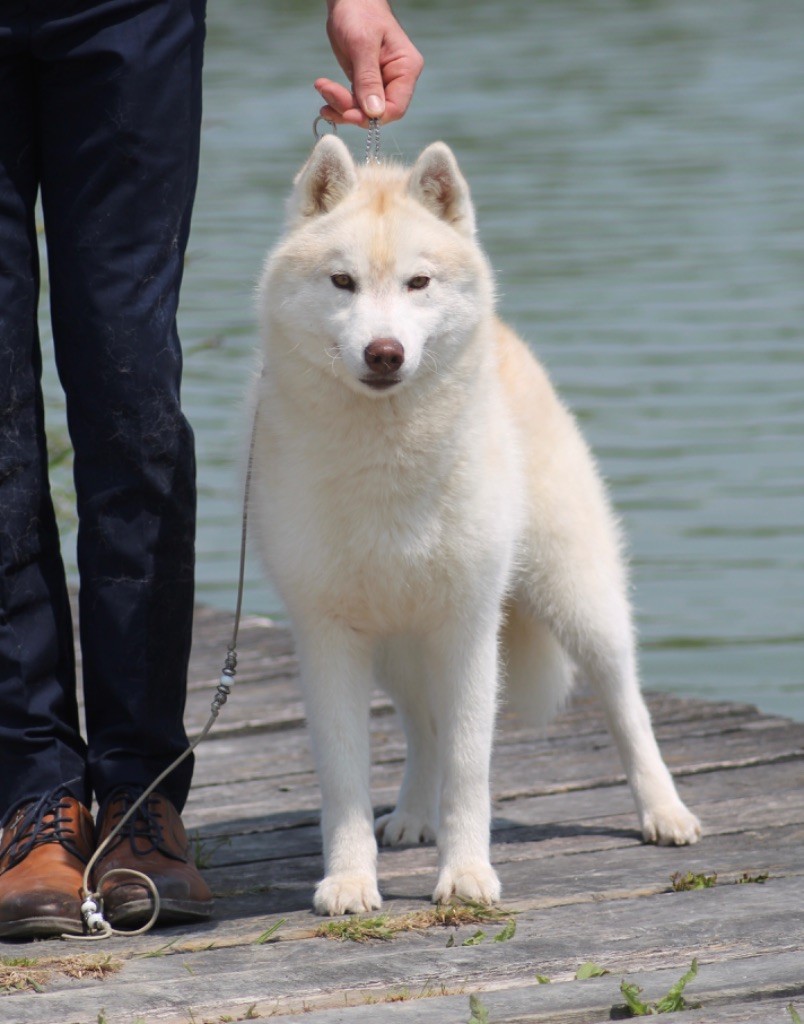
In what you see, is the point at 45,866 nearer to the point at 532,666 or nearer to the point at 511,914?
the point at 511,914

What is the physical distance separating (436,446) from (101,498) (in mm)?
602

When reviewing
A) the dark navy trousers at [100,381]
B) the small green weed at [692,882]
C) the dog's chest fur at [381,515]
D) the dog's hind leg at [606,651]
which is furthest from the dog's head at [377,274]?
the small green weed at [692,882]

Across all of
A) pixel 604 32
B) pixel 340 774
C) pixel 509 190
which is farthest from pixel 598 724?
pixel 604 32

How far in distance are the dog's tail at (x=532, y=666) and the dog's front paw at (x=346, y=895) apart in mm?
866

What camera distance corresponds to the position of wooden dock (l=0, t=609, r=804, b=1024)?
2.50 meters

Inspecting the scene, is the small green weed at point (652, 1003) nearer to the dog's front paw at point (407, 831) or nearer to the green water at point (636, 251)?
the dog's front paw at point (407, 831)

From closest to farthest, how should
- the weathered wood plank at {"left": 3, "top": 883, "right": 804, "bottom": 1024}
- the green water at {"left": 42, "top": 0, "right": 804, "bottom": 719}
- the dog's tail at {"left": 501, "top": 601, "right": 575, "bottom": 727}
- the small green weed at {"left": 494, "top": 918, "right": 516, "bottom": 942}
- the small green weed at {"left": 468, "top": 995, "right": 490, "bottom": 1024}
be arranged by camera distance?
the small green weed at {"left": 468, "top": 995, "right": 490, "bottom": 1024} < the weathered wood plank at {"left": 3, "top": 883, "right": 804, "bottom": 1024} < the small green weed at {"left": 494, "top": 918, "right": 516, "bottom": 942} < the dog's tail at {"left": 501, "top": 601, "right": 575, "bottom": 727} < the green water at {"left": 42, "top": 0, "right": 804, "bottom": 719}

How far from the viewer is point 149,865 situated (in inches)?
118

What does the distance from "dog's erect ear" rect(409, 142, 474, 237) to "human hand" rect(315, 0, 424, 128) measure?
0.10 metres

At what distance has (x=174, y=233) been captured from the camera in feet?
10.0

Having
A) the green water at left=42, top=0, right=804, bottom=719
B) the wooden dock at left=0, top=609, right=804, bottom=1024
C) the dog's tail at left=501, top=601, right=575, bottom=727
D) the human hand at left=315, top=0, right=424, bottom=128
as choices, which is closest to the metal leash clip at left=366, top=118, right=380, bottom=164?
the human hand at left=315, top=0, right=424, bottom=128

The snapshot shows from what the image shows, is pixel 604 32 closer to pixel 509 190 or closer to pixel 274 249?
pixel 509 190

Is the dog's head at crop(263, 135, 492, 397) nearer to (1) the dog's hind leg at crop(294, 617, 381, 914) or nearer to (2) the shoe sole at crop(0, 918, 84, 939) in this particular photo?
(1) the dog's hind leg at crop(294, 617, 381, 914)

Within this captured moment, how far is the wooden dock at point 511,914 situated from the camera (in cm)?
250
